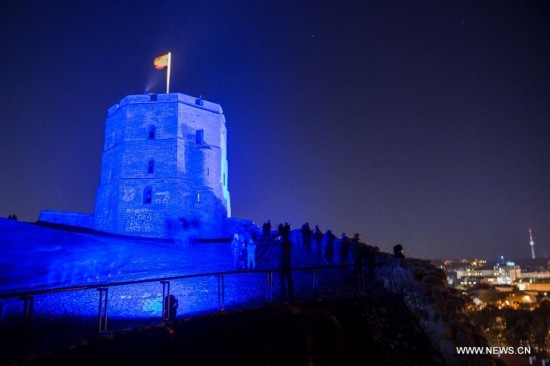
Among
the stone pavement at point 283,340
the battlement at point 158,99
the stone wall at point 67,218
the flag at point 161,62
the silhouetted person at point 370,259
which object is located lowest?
the stone pavement at point 283,340

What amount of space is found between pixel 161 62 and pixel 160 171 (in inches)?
419

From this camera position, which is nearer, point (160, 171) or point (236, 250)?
point (236, 250)

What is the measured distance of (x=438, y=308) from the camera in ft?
34.1

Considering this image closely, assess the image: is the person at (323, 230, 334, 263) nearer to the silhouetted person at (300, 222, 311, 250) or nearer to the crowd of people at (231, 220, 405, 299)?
the crowd of people at (231, 220, 405, 299)

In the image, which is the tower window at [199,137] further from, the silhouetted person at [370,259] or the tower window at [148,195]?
the silhouetted person at [370,259]

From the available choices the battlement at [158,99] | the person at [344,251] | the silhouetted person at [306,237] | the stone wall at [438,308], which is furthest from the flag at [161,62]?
the stone wall at [438,308]

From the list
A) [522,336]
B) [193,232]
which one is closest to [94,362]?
[193,232]

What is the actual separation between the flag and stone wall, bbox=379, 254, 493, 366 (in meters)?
30.5

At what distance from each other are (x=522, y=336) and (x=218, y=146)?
35.2 m

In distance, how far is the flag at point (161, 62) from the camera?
36.5 meters

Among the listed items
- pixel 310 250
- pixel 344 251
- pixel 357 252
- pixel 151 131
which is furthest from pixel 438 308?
pixel 151 131

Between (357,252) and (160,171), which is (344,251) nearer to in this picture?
(357,252)

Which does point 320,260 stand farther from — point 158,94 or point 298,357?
point 158,94

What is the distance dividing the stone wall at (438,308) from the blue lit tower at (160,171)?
2298 cm
